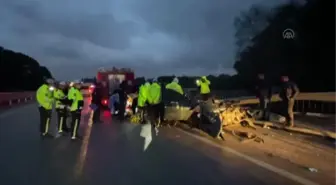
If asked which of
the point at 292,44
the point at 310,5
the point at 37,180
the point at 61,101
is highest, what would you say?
the point at 310,5

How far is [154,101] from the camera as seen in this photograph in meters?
18.8

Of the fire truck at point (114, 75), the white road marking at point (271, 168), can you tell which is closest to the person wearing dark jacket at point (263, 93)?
the white road marking at point (271, 168)

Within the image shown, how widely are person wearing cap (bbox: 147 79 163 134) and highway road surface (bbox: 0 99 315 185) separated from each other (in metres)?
3.36

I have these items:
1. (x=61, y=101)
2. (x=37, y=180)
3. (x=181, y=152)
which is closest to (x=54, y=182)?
(x=37, y=180)

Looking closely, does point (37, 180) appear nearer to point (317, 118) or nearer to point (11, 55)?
point (317, 118)

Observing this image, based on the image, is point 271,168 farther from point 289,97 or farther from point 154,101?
point 154,101

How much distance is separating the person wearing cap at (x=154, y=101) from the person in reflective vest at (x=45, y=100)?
15.0 ft

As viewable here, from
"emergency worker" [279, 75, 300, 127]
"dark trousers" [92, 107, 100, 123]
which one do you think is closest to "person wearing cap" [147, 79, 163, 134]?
"dark trousers" [92, 107, 100, 123]

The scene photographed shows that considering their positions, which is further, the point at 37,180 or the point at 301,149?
the point at 301,149

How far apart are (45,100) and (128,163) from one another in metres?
5.73

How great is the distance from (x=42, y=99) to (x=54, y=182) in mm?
7134

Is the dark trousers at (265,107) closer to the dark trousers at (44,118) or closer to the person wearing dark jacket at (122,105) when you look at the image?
the person wearing dark jacket at (122,105)

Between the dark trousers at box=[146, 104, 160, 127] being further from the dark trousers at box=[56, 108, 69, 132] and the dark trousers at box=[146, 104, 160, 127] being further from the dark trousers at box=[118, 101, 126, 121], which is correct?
the dark trousers at box=[56, 108, 69, 132]

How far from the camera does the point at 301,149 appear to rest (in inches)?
484
